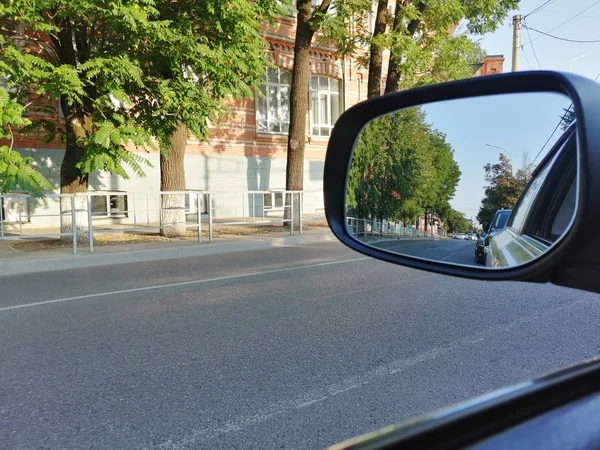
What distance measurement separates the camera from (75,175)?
11875 mm

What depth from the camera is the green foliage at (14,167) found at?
28.9 feet

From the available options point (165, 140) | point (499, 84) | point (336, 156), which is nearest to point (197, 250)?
point (165, 140)

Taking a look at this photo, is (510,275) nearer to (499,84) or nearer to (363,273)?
(499,84)

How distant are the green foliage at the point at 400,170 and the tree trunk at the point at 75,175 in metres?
10.00

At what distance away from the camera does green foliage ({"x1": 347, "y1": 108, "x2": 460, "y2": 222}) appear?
5.73 ft

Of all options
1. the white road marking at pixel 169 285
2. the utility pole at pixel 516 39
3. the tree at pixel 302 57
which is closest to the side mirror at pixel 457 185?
the white road marking at pixel 169 285

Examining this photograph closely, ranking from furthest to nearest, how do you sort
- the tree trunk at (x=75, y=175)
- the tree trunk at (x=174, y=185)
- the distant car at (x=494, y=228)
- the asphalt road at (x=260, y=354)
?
the tree trunk at (x=174, y=185) → the tree trunk at (x=75, y=175) → the asphalt road at (x=260, y=354) → the distant car at (x=494, y=228)

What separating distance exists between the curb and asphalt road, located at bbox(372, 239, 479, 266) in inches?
348

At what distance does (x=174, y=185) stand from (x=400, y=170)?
40.1ft

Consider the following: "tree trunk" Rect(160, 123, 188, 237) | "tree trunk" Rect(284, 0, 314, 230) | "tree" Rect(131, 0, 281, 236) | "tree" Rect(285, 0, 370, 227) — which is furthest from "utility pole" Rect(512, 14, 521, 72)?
"tree trunk" Rect(160, 123, 188, 237)

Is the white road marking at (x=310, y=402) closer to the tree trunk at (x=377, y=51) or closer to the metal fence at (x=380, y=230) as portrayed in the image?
the metal fence at (x=380, y=230)

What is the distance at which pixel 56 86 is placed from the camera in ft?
30.9

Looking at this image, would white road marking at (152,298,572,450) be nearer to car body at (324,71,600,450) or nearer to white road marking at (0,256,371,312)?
car body at (324,71,600,450)

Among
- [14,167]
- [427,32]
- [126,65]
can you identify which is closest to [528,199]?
[126,65]
